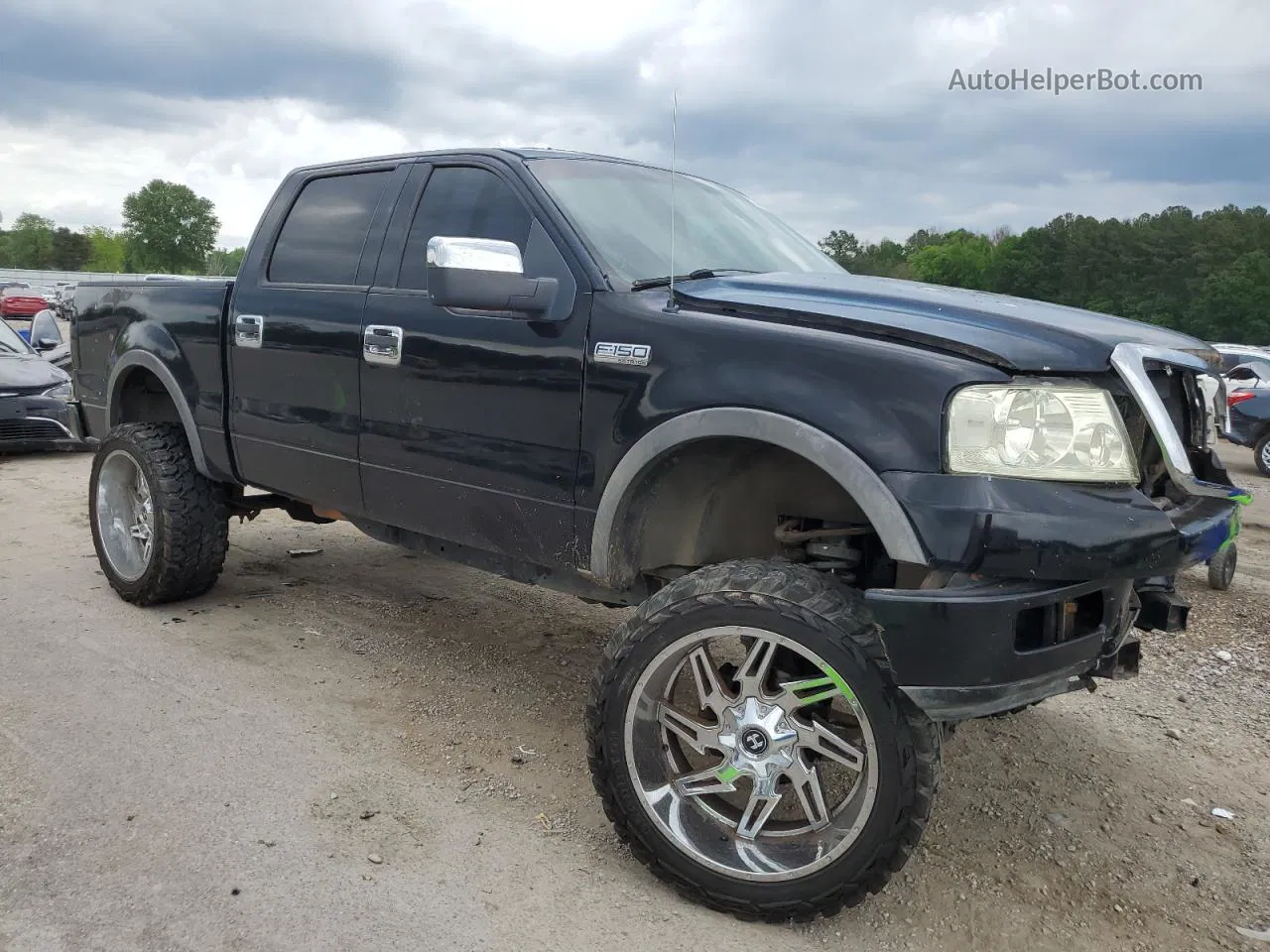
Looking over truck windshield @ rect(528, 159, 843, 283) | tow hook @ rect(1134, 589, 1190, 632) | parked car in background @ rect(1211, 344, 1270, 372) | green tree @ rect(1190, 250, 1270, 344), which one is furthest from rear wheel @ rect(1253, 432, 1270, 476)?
green tree @ rect(1190, 250, 1270, 344)

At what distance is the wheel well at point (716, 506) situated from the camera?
288cm

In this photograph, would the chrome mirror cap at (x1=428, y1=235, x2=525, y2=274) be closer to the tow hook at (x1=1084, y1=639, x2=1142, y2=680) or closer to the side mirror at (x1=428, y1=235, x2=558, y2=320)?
the side mirror at (x1=428, y1=235, x2=558, y2=320)

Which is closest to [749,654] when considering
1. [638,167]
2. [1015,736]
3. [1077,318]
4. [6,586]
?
[1077,318]

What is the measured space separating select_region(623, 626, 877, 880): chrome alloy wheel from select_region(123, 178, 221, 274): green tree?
96833 mm

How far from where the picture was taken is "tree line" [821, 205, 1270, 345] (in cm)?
3812

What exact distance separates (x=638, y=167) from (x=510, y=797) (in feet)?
7.63

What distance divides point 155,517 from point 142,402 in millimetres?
828

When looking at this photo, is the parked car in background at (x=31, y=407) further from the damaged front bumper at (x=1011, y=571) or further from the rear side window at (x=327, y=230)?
the damaged front bumper at (x=1011, y=571)

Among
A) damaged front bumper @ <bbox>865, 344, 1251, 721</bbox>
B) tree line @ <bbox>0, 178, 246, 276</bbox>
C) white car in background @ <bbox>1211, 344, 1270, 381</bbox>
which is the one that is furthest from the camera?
tree line @ <bbox>0, 178, 246, 276</bbox>

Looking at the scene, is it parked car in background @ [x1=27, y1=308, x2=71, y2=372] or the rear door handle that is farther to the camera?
parked car in background @ [x1=27, y1=308, x2=71, y2=372]

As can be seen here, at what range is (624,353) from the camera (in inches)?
113

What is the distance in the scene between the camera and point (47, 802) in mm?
3029

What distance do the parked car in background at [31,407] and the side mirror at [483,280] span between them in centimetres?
753

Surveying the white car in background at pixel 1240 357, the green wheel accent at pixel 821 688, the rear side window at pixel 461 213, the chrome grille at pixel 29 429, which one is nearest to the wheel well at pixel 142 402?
the rear side window at pixel 461 213
